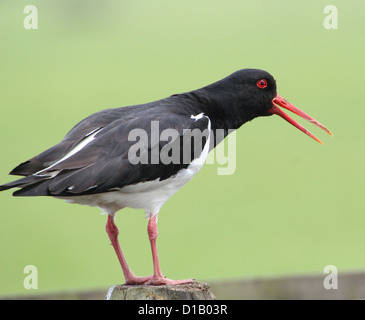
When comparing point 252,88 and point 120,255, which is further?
point 252,88

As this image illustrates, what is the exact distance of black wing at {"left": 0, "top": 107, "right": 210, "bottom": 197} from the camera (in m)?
4.20

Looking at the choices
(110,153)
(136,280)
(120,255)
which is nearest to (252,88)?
(110,153)

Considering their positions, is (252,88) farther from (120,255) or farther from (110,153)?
(120,255)

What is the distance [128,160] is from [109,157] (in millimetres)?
127

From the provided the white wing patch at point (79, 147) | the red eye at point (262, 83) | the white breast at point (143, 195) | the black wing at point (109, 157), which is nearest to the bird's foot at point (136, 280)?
the white breast at point (143, 195)

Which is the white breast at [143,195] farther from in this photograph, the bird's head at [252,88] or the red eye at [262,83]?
the red eye at [262,83]

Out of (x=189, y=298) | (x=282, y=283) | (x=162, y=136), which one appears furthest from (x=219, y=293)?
(x=162, y=136)

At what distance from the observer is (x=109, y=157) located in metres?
4.33

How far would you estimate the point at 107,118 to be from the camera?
471cm

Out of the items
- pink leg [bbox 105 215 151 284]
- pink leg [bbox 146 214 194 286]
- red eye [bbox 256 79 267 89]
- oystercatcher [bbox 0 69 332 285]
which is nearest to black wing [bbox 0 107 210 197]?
oystercatcher [bbox 0 69 332 285]

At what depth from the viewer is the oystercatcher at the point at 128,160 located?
4230mm

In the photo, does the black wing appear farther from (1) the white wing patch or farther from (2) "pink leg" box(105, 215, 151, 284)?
(2) "pink leg" box(105, 215, 151, 284)

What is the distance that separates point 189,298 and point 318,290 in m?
1.56
